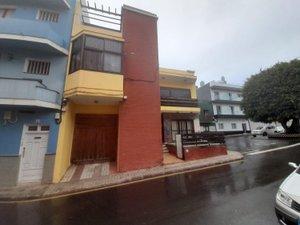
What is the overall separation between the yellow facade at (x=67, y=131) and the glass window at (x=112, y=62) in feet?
9.26

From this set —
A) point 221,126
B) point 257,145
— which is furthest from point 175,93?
point 221,126

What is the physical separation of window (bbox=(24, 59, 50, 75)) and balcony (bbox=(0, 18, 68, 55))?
31.5 inches

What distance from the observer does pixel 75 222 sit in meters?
5.39

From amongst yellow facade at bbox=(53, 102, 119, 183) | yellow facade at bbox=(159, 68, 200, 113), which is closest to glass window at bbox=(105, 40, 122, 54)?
yellow facade at bbox=(53, 102, 119, 183)

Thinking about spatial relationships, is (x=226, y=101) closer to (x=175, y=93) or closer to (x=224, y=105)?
(x=224, y=105)

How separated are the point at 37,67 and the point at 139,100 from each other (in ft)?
19.6

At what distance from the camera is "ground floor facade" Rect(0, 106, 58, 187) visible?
32.2 ft

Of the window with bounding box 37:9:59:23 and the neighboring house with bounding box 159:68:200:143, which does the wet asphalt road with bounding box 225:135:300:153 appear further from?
the window with bounding box 37:9:59:23

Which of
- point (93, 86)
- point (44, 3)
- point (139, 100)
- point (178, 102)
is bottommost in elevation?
point (139, 100)

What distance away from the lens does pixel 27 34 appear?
10.2 meters

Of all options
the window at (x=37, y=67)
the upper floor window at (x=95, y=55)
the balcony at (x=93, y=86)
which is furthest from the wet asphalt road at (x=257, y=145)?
the window at (x=37, y=67)

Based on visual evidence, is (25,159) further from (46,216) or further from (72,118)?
(46,216)

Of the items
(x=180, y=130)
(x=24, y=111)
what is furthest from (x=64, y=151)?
(x=180, y=130)

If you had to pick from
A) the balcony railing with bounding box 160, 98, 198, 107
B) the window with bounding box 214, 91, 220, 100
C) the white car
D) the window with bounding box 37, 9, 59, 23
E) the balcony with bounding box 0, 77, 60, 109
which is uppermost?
the window with bounding box 214, 91, 220, 100
